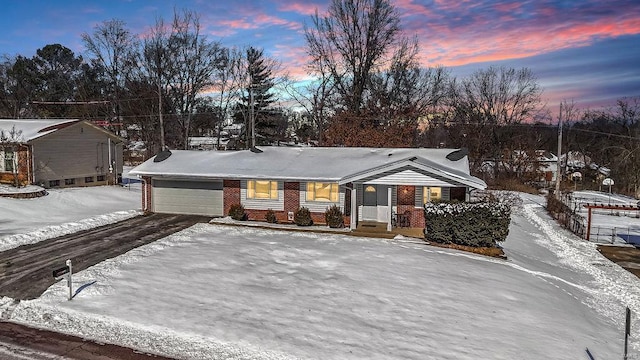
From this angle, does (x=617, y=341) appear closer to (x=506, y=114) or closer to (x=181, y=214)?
(x=181, y=214)

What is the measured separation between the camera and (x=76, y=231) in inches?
723

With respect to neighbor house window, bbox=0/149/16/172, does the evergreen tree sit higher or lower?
higher

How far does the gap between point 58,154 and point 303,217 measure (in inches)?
790

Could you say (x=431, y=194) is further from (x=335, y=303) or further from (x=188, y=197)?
(x=188, y=197)

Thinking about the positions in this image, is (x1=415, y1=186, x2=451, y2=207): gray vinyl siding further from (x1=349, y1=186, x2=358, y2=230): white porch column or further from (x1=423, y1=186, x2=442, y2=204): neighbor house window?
(x1=349, y1=186, x2=358, y2=230): white porch column

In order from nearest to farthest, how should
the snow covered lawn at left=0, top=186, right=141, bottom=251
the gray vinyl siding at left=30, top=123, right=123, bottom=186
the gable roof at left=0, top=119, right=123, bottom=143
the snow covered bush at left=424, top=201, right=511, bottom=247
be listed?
1. the snow covered bush at left=424, top=201, right=511, bottom=247
2. the snow covered lawn at left=0, top=186, right=141, bottom=251
3. the gable roof at left=0, top=119, right=123, bottom=143
4. the gray vinyl siding at left=30, top=123, right=123, bottom=186

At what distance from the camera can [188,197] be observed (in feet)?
74.0

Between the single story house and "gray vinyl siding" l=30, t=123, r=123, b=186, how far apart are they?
32.7ft

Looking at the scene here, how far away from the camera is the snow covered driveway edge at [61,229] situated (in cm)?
1611

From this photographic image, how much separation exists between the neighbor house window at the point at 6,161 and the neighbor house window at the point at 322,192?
69.8 feet

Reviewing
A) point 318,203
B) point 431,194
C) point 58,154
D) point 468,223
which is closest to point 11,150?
point 58,154

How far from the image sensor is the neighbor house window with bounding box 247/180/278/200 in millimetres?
20969

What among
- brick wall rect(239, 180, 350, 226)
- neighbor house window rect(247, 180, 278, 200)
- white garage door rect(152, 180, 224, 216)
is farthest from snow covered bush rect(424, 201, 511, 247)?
white garage door rect(152, 180, 224, 216)

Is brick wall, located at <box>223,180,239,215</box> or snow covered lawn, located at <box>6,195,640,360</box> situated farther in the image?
brick wall, located at <box>223,180,239,215</box>
